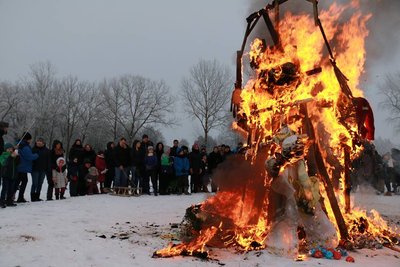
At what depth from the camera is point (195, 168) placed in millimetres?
15023

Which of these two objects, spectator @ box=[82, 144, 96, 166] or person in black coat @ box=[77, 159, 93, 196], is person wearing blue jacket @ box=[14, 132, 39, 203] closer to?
person in black coat @ box=[77, 159, 93, 196]

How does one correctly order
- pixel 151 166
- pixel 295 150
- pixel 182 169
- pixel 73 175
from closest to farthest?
pixel 295 150 < pixel 73 175 < pixel 151 166 < pixel 182 169

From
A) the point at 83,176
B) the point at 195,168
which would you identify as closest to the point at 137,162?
the point at 83,176

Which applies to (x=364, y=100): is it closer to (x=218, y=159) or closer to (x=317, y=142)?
(x=317, y=142)

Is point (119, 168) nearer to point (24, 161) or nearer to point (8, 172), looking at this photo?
point (24, 161)

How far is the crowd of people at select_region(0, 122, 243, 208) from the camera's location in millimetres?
11758

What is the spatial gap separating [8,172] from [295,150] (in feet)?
23.3

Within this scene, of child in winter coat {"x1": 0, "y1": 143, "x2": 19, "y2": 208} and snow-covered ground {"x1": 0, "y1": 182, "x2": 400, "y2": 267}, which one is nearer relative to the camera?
snow-covered ground {"x1": 0, "y1": 182, "x2": 400, "y2": 267}

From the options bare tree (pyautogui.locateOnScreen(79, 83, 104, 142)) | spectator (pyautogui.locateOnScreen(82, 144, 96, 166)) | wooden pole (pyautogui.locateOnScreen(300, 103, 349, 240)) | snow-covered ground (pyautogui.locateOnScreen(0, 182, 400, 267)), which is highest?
bare tree (pyautogui.locateOnScreen(79, 83, 104, 142))

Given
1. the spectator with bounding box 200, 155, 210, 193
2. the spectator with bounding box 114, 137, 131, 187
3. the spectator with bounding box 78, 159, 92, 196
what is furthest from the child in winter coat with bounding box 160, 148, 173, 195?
the spectator with bounding box 78, 159, 92, 196

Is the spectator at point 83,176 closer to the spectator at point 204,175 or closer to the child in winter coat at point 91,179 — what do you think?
the child in winter coat at point 91,179

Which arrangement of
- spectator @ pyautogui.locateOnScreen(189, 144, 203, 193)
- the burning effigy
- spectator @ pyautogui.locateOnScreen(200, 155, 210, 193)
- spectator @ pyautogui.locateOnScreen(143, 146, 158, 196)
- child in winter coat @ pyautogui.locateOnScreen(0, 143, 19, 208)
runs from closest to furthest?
the burning effigy → child in winter coat @ pyautogui.locateOnScreen(0, 143, 19, 208) → spectator @ pyautogui.locateOnScreen(143, 146, 158, 196) → spectator @ pyautogui.locateOnScreen(189, 144, 203, 193) → spectator @ pyautogui.locateOnScreen(200, 155, 210, 193)

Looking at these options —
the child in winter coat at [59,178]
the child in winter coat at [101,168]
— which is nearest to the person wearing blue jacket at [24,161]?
the child in winter coat at [59,178]

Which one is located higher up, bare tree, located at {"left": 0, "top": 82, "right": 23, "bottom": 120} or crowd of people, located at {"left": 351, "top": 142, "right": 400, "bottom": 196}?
bare tree, located at {"left": 0, "top": 82, "right": 23, "bottom": 120}
